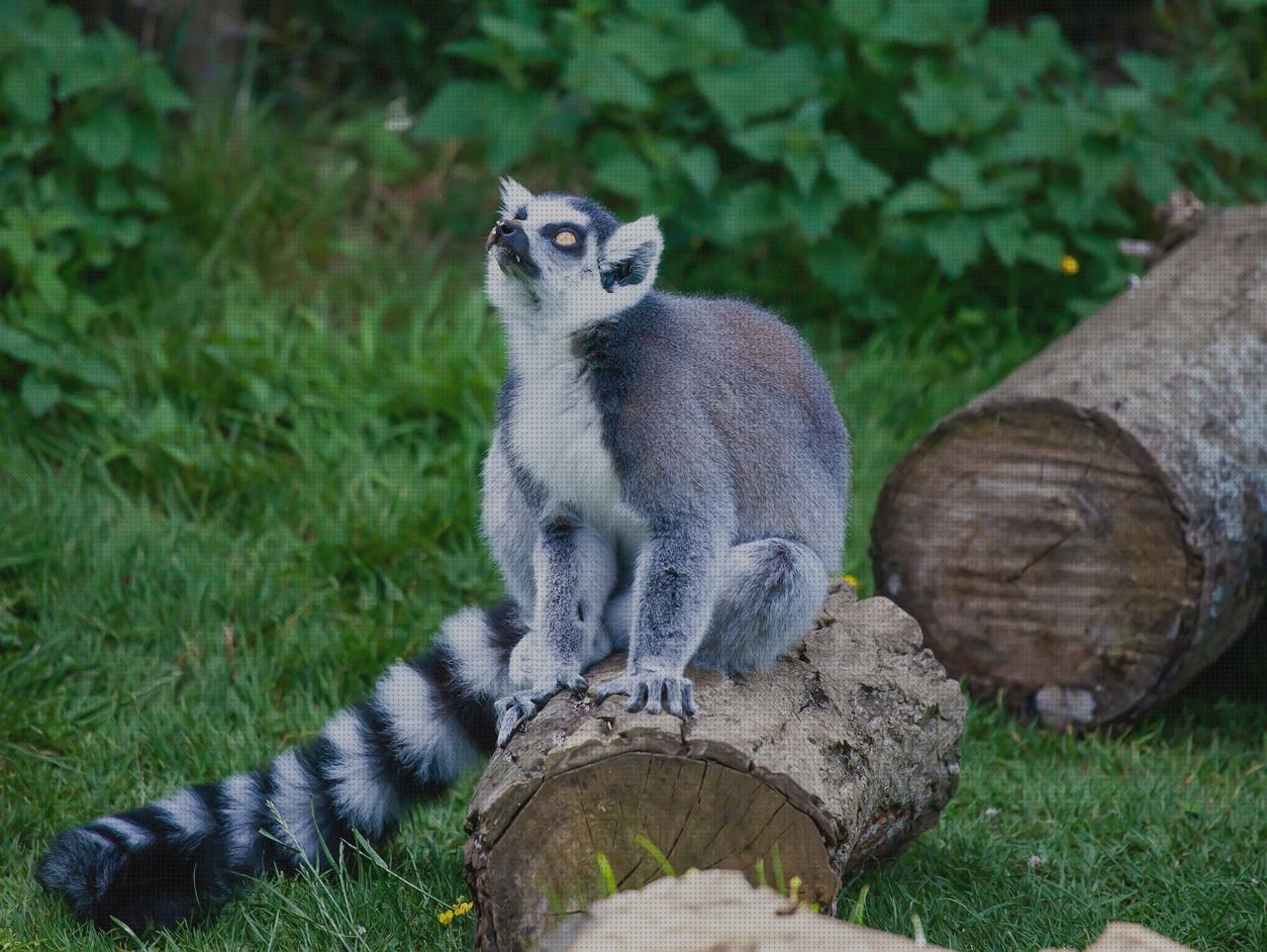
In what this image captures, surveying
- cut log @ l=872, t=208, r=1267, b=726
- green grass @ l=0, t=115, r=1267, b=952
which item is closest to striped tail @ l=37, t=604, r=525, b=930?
green grass @ l=0, t=115, r=1267, b=952

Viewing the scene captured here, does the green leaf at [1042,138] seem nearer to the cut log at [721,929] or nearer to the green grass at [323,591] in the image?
the green grass at [323,591]

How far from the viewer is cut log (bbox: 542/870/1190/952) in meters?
2.25

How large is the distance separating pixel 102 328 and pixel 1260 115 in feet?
19.1

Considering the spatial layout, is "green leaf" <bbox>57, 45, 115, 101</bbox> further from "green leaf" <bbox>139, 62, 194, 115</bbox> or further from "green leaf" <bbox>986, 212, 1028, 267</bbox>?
"green leaf" <bbox>986, 212, 1028, 267</bbox>

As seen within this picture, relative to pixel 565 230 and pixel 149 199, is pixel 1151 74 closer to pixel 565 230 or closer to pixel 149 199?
pixel 565 230

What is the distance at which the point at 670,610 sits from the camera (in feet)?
10.8

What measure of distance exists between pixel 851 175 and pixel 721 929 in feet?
15.1

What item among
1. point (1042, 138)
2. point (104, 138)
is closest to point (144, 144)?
point (104, 138)

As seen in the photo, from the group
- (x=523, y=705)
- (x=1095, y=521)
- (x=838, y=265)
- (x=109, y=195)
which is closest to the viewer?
(x=523, y=705)

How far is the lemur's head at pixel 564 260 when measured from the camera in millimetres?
3375

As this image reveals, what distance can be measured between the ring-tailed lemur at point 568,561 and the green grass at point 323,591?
19 cm

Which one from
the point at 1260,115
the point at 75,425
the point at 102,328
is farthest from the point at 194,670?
the point at 1260,115

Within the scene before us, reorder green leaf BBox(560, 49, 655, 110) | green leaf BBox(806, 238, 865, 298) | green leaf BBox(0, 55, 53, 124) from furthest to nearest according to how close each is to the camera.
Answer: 1. green leaf BBox(806, 238, 865, 298)
2. green leaf BBox(560, 49, 655, 110)
3. green leaf BBox(0, 55, 53, 124)

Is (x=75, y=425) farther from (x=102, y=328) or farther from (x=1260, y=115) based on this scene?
(x=1260, y=115)
